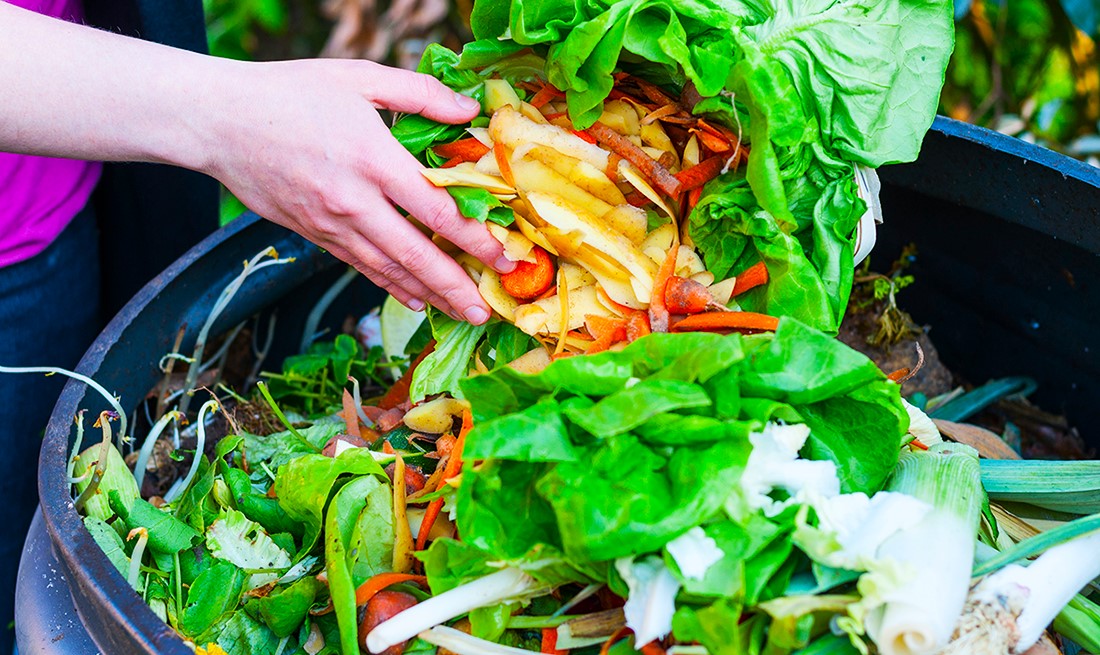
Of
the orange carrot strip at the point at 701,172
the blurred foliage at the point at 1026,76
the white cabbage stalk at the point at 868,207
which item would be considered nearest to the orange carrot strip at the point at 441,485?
the orange carrot strip at the point at 701,172

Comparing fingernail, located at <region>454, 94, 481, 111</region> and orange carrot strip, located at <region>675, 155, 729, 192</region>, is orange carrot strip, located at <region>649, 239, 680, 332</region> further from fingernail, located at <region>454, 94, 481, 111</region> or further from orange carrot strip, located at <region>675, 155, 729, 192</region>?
fingernail, located at <region>454, 94, 481, 111</region>

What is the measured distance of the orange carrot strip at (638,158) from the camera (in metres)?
1.28

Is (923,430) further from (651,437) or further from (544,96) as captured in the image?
(544,96)

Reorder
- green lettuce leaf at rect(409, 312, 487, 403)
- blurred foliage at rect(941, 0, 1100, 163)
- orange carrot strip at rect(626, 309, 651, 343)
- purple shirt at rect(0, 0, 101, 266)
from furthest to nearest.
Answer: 1. blurred foliage at rect(941, 0, 1100, 163)
2. purple shirt at rect(0, 0, 101, 266)
3. green lettuce leaf at rect(409, 312, 487, 403)
4. orange carrot strip at rect(626, 309, 651, 343)

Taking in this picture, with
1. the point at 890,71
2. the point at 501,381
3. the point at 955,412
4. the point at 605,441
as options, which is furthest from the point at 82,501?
the point at 955,412

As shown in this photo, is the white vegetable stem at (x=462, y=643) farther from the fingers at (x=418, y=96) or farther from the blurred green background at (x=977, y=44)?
the blurred green background at (x=977, y=44)

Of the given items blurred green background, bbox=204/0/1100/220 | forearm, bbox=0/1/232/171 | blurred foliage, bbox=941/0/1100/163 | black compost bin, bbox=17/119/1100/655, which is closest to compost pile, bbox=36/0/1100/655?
black compost bin, bbox=17/119/1100/655

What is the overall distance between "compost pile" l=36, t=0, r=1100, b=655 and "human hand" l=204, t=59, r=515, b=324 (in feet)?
0.14

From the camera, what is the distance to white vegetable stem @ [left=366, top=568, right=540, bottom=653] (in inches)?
44.1

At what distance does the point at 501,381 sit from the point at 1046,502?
81cm

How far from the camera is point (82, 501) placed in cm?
144

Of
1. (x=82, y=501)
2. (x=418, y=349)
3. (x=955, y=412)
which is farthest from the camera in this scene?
(x=955, y=412)

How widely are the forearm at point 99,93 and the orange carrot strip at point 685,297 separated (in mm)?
646

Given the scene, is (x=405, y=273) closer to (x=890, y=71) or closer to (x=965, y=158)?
(x=890, y=71)
